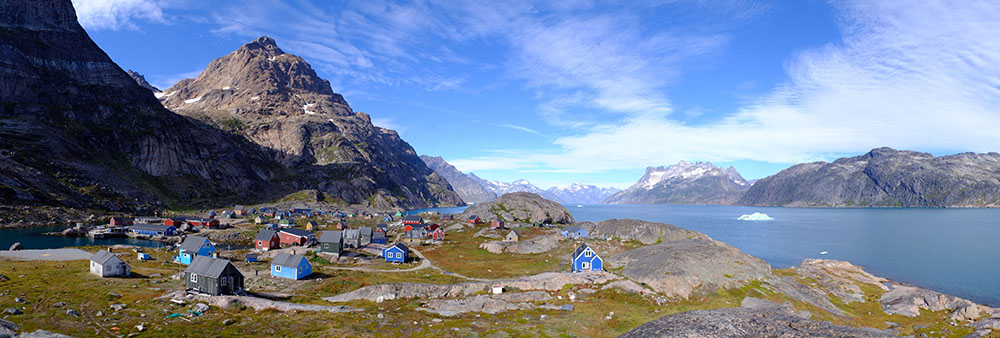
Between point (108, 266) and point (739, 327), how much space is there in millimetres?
81437

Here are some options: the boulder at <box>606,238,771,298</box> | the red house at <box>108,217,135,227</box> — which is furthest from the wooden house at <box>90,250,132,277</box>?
the red house at <box>108,217,135,227</box>

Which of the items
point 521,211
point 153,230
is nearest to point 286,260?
point 153,230

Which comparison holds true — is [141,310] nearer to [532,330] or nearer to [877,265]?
[532,330]

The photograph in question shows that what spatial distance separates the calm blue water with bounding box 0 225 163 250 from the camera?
103 meters

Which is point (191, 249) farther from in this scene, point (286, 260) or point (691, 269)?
point (691, 269)

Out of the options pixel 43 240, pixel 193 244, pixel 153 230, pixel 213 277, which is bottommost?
pixel 43 240

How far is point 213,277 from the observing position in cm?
5284

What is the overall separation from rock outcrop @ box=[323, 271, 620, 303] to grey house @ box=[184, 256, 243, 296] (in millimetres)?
11591

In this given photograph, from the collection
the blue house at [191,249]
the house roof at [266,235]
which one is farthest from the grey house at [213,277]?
the house roof at [266,235]

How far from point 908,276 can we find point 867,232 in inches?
4677

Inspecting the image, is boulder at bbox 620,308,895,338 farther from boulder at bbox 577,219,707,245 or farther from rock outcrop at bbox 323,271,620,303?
boulder at bbox 577,219,707,245

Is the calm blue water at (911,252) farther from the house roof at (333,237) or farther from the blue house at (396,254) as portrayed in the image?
the house roof at (333,237)

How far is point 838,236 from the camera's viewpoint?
180750 millimetres

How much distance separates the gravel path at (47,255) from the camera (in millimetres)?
78000
